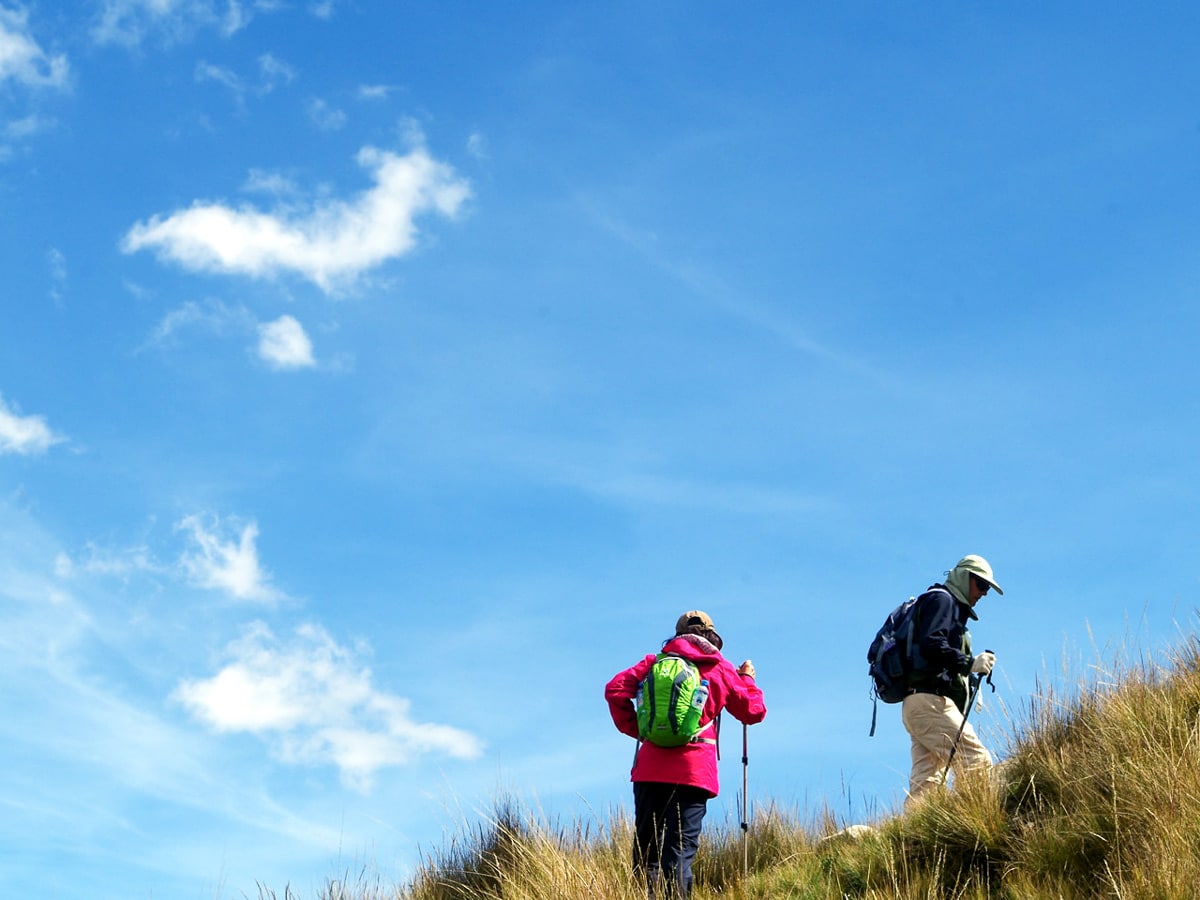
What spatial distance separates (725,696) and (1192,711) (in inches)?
131

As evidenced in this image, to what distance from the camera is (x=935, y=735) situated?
9531 mm

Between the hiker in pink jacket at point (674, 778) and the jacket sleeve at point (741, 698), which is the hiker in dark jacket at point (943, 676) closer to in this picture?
the jacket sleeve at point (741, 698)

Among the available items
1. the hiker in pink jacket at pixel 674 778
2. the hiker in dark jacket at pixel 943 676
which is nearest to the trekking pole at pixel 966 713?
the hiker in dark jacket at pixel 943 676

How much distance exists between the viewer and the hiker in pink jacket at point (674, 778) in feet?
26.5

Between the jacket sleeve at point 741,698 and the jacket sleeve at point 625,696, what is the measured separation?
1.79ft

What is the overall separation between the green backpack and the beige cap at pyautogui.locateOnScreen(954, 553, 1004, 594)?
270cm

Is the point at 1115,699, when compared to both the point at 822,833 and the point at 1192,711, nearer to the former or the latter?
the point at 1192,711

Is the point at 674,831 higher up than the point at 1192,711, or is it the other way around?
the point at 1192,711

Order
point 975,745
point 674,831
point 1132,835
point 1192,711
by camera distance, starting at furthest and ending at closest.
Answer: point 975,745 → point 1192,711 → point 674,831 → point 1132,835

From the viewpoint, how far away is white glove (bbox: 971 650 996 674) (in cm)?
955

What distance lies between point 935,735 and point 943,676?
0.46 m

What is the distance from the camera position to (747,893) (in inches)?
350

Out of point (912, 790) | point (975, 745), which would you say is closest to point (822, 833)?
point (912, 790)

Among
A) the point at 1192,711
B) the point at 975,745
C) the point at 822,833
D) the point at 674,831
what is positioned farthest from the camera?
the point at 822,833
